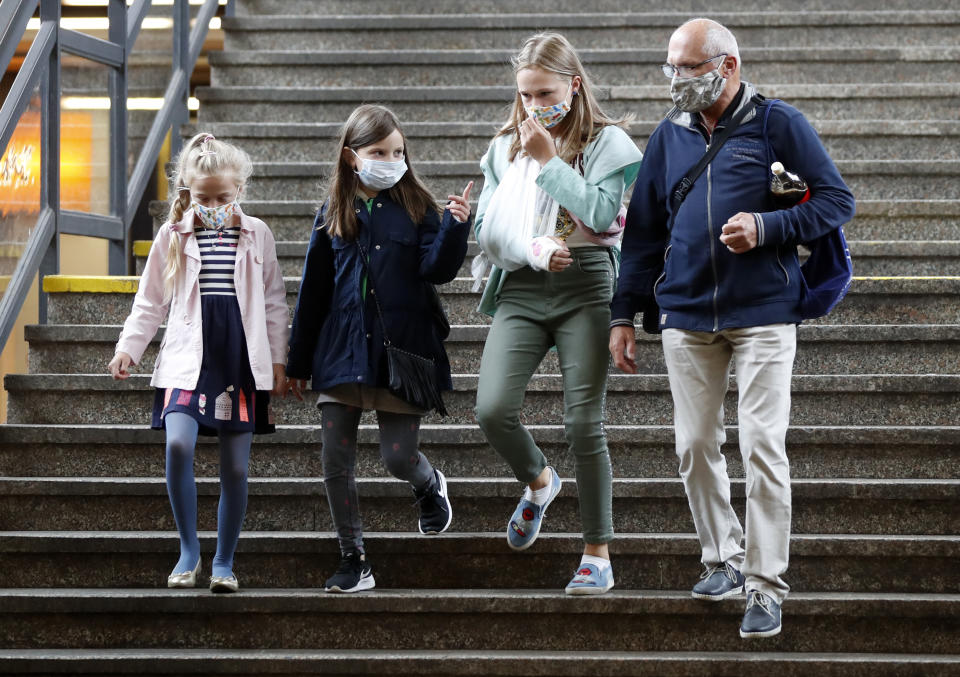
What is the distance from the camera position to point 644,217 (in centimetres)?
353

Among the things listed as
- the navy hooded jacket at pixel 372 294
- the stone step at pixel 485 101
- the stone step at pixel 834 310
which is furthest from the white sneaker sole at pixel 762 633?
the stone step at pixel 485 101

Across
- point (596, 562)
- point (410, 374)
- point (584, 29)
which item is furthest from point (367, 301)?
point (584, 29)

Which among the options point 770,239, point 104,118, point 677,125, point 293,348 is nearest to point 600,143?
point 677,125

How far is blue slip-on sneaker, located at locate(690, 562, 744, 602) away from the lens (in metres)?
3.51

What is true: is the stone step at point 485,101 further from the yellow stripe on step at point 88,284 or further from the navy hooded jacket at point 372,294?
the navy hooded jacket at point 372,294

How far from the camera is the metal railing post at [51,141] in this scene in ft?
16.4

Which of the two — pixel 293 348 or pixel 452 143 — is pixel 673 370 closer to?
pixel 293 348

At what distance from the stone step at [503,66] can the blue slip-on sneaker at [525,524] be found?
10.6ft

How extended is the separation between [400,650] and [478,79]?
3.64 m

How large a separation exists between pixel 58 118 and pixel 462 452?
2281 mm

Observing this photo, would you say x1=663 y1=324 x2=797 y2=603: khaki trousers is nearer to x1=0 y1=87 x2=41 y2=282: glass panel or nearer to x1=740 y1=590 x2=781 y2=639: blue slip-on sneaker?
x1=740 y1=590 x2=781 y2=639: blue slip-on sneaker

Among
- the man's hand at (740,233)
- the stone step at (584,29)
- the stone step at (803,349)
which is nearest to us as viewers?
the man's hand at (740,233)

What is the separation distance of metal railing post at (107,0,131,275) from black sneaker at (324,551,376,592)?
7.89ft

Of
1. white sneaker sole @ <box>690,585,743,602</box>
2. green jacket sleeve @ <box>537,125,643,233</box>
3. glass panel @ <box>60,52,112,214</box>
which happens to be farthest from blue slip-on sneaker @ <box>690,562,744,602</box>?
glass panel @ <box>60,52,112,214</box>
